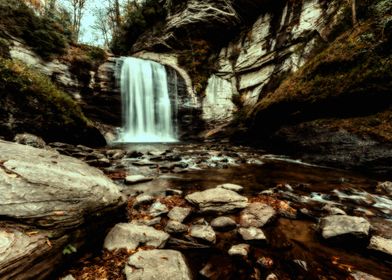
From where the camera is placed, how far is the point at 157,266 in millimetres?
1812

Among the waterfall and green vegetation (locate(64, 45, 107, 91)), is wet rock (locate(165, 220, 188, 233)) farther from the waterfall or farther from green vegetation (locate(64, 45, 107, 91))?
green vegetation (locate(64, 45, 107, 91))

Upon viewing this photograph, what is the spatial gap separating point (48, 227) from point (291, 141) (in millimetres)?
8651

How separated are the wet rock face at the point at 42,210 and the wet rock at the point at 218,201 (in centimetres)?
128

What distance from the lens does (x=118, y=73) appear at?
16.2 m

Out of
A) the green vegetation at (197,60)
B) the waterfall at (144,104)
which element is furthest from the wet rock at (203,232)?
the green vegetation at (197,60)

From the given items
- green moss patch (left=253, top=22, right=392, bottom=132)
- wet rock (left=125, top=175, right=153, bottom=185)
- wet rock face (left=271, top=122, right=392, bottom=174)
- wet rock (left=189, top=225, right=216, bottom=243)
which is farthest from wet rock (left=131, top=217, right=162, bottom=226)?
green moss patch (left=253, top=22, right=392, bottom=132)

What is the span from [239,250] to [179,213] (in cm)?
102

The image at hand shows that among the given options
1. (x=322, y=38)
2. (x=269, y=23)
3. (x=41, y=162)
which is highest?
(x=269, y=23)

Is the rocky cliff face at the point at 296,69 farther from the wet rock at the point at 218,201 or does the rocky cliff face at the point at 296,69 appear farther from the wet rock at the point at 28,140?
the wet rock at the point at 28,140

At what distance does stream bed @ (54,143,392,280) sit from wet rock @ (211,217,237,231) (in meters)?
0.05

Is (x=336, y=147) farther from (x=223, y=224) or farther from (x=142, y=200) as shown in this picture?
(x=142, y=200)

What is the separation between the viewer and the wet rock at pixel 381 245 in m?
2.18

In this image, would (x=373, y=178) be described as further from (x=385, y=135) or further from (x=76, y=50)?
(x=76, y=50)

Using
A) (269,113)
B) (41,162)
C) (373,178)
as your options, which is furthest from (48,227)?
(269,113)
